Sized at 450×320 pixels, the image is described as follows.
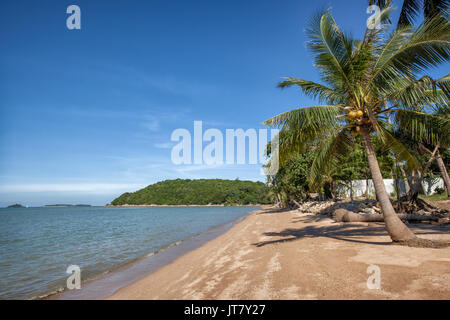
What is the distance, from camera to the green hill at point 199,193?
119194 mm

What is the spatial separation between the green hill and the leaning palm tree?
104650mm

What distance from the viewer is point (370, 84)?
21.4ft

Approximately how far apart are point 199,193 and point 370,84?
12400cm

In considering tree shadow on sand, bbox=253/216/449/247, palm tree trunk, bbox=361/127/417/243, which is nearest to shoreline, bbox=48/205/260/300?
tree shadow on sand, bbox=253/216/449/247

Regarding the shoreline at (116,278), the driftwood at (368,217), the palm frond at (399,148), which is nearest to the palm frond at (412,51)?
the palm frond at (399,148)

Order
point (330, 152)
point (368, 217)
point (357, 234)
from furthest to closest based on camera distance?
point (368, 217), point (357, 234), point (330, 152)

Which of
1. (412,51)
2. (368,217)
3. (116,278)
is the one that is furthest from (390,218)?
(116,278)

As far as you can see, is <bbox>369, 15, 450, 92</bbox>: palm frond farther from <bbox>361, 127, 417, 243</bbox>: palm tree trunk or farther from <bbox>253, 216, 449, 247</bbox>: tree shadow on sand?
<bbox>253, 216, 449, 247</bbox>: tree shadow on sand

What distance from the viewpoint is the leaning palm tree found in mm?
5898

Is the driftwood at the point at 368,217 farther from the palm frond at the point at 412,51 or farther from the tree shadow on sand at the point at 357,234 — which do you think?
the palm frond at the point at 412,51

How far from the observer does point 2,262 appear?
10.2 metres

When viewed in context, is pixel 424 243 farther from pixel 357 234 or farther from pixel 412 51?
pixel 412 51

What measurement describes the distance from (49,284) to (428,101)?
1238 centimetres
